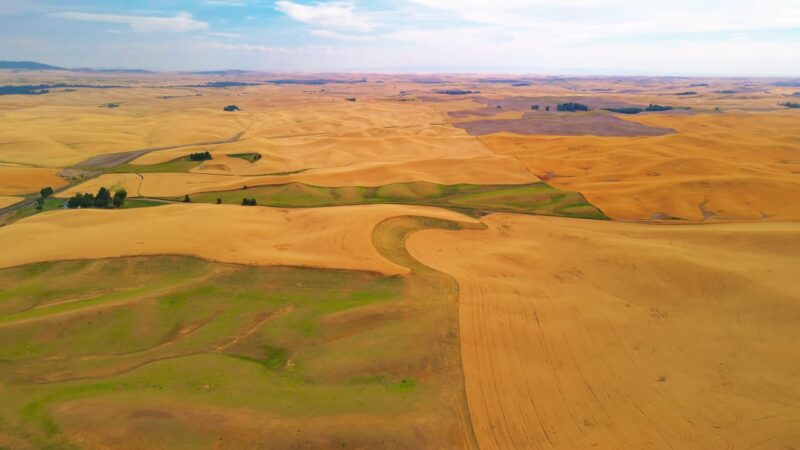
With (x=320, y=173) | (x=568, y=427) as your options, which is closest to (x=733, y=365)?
(x=568, y=427)

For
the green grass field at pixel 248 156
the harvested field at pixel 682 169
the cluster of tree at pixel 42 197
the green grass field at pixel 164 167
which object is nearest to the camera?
the harvested field at pixel 682 169

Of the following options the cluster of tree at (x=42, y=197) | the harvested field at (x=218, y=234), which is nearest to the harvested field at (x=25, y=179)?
the cluster of tree at (x=42, y=197)

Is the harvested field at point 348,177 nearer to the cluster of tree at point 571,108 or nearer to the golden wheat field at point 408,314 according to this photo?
the golden wheat field at point 408,314

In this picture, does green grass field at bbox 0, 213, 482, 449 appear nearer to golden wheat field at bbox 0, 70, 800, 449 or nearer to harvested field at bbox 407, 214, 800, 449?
golden wheat field at bbox 0, 70, 800, 449

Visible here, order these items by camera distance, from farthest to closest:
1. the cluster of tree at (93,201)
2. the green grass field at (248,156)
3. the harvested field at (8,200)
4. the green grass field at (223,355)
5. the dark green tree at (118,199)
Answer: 1. the green grass field at (248,156)
2. the harvested field at (8,200)
3. the dark green tree at (118,199)
4. the cluster of tree at (93,201)
5. the green grass field at (223,355)

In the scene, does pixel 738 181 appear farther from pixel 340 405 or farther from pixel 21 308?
pixel 21 308

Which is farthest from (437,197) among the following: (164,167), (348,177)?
(164,167)

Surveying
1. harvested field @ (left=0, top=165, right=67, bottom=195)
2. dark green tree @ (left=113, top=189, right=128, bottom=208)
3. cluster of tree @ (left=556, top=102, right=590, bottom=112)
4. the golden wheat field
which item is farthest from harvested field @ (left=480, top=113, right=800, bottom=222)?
harvested field @ (left=0, top=165, right=67, bottom=195)
